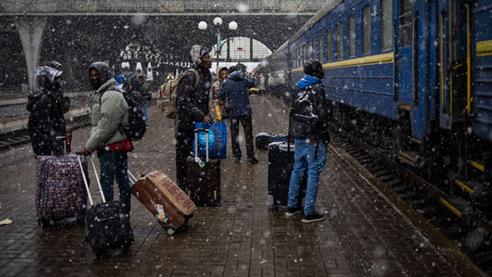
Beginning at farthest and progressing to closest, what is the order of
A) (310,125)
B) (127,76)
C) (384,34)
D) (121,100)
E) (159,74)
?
(159,74), (127,76), (384,34), (310,125), (121,100)

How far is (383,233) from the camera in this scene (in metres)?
6.49

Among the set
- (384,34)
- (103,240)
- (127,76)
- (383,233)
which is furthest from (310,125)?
(127,76)

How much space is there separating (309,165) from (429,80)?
1.96 meters

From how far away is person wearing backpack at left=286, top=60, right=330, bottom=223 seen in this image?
7.02m

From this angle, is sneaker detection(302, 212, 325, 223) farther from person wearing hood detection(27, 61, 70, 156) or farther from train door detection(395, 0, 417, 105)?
person wearing hood detection(27, 61, 70, 156)

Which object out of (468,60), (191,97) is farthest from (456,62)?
(191,97)

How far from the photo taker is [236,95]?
1170 centimetres

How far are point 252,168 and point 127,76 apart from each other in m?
6.82

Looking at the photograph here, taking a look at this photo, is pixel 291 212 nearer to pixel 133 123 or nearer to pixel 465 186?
pixel 465 186

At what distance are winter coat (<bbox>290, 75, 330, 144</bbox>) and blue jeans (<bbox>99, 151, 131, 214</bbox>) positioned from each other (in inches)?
73.8

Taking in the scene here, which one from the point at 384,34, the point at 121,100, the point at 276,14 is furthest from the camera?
the point at 276,14

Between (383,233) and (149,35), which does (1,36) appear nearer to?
(149,35)

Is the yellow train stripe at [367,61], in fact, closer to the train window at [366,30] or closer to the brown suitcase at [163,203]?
the train window at [366,30]

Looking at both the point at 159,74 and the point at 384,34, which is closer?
the point at 384,34
